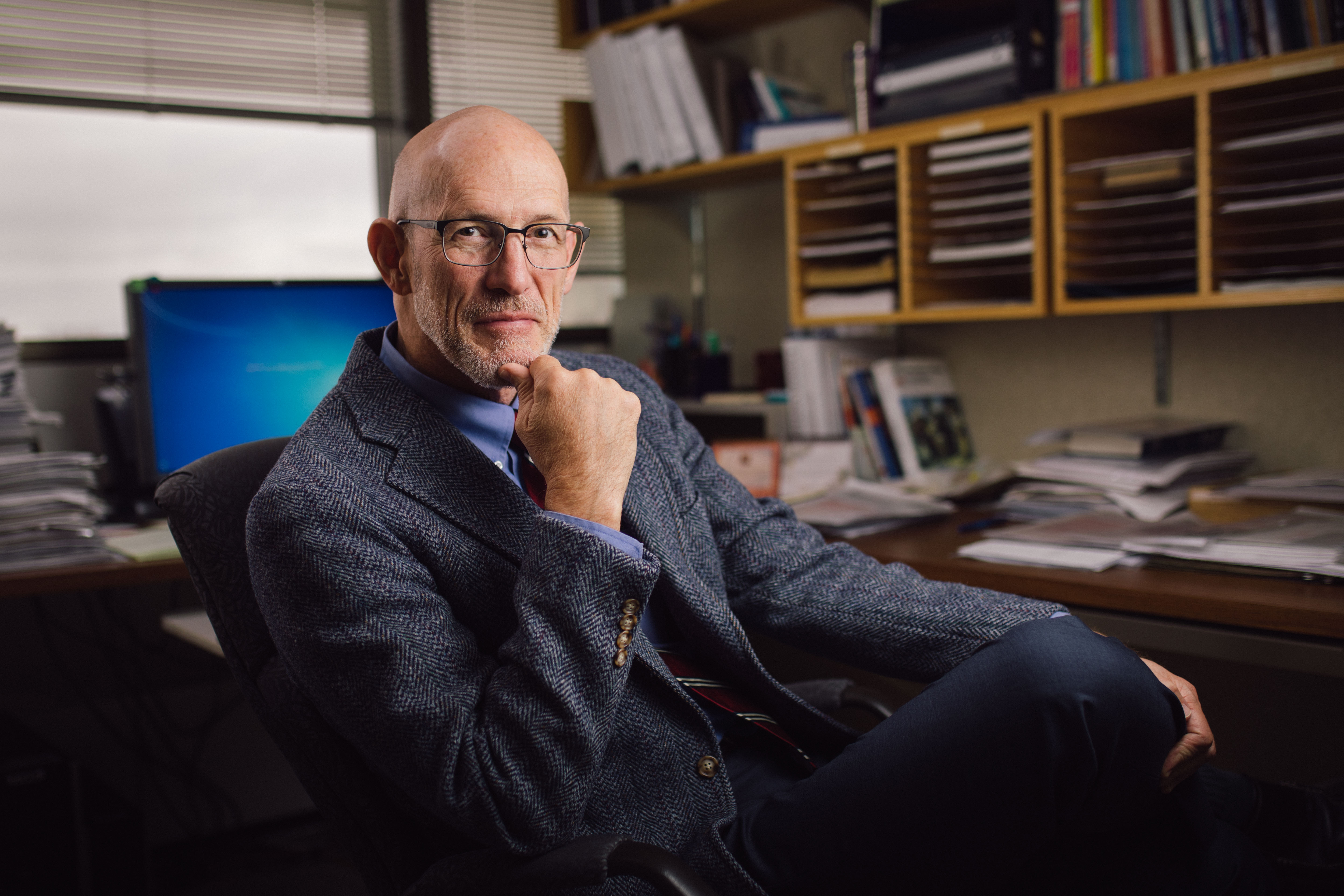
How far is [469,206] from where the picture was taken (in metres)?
1.16

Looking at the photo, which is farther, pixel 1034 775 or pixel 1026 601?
pixel 1026 601

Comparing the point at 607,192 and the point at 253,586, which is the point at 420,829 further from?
the point at 607,192

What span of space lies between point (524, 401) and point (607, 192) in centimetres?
186

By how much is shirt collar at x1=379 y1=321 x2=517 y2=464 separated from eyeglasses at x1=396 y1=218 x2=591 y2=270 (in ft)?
0.48

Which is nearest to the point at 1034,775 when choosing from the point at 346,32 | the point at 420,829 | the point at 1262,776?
the point at 420,829

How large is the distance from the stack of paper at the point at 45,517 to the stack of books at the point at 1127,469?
166 cm

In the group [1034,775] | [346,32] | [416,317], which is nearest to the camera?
[1034,775]

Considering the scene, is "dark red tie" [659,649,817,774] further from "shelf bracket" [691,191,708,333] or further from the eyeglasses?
"shelf bracket" [691,191,708,333]

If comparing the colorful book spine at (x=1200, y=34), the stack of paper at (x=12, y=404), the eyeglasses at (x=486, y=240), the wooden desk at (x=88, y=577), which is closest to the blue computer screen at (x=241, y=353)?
the stack of paper at (x=12, y=404)

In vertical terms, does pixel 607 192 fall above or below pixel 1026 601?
above

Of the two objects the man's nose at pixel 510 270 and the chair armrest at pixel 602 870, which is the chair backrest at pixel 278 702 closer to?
the chair armrest at pixel 602 870

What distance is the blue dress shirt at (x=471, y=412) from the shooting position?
122 centimetres

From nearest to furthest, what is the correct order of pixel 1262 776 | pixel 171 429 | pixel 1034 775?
pixel 1034 775, pixel 1262 776, pixel 171 429

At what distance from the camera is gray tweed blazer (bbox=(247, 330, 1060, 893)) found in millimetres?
960
